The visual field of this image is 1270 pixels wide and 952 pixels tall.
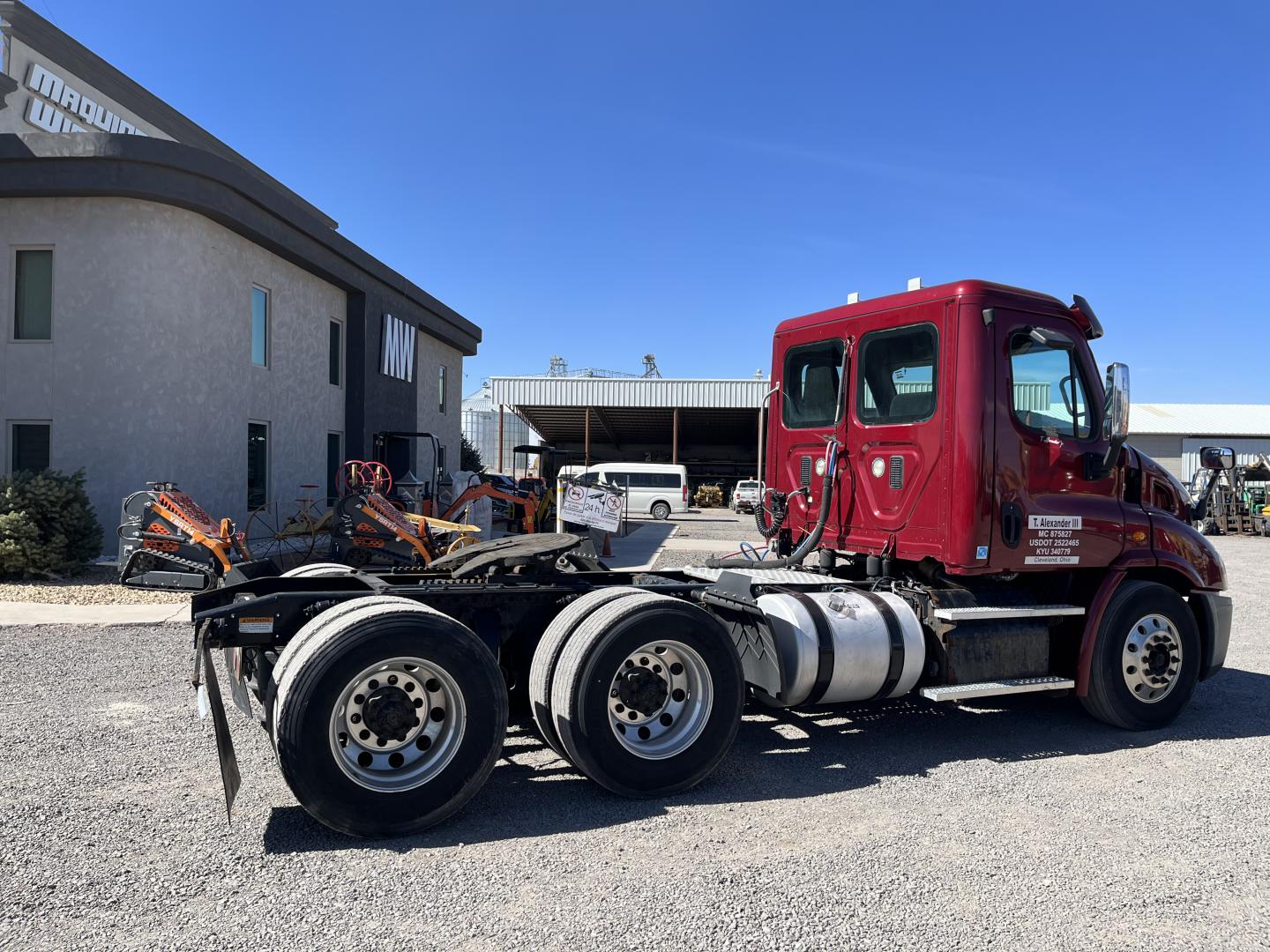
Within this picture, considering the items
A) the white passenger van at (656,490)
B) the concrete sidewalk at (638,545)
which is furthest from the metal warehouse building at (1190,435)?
the concrete sidewalk at (638,545)

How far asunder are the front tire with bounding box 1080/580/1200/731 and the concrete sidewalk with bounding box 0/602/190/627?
27.4 feet

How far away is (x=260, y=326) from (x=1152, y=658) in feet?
52.2

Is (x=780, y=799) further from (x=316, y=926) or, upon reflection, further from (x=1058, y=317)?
(x=1058, y=317)

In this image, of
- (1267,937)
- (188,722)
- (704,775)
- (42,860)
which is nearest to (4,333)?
(188,722)

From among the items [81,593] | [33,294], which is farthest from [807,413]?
[33,294]

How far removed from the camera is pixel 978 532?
5.38 meters

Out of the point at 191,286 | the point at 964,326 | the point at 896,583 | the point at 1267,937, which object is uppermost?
the point at 191,286

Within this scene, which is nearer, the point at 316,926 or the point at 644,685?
the point at 316,926

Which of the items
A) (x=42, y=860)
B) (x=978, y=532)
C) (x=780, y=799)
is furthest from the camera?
(x=978, y=532)

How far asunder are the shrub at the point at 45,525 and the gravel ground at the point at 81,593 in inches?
11.3

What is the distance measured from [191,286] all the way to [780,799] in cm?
1364

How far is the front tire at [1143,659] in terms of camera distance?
567 centimetres

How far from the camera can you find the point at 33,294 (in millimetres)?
13984

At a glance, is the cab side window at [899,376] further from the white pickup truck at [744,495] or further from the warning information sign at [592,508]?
the white pickup truck at [744,495]
